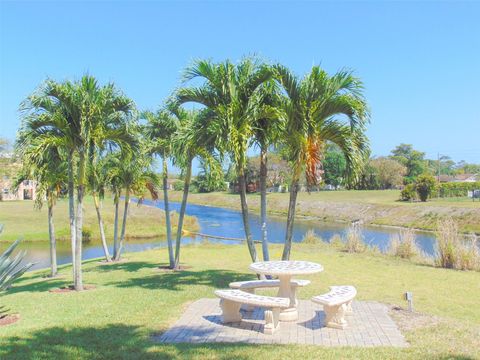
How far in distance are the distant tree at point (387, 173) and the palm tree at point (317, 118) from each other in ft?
233

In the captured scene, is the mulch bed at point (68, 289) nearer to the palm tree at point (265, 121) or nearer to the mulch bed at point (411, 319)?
the palm tree at point (265, 121)

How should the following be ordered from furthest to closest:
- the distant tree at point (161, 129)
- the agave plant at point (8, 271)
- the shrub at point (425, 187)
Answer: the shrub at point (425, 187) → the distant tree at point (161, 129) → the agave plant at point (8, 271)

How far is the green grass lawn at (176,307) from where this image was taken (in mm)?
5961

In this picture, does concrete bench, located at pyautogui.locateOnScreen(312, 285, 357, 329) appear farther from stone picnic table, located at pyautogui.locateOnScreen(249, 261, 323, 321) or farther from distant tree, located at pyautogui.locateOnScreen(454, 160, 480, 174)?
distant tree, located at pyautogui.locateOnScreen(454, 160, 480, 174)

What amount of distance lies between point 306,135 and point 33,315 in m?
6.39

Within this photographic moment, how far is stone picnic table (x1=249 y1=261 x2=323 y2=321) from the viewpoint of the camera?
752 centimetres

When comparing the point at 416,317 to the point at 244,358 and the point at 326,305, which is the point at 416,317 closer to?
the point at 326,305

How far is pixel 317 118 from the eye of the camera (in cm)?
1035

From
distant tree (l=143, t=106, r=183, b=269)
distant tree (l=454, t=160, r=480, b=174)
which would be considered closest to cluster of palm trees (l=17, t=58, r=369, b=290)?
distant tree (l=143, t=106, r=183, b=269)

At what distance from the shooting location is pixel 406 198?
53.8 m

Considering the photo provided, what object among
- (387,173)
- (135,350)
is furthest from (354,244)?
(387,173)

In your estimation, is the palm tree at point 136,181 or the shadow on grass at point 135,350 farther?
the palm tree at point 136,181

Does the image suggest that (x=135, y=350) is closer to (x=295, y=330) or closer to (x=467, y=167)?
(x=295, y=330)

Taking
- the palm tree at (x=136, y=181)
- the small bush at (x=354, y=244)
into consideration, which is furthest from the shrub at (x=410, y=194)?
the palm tree at (x=136, y=181)
